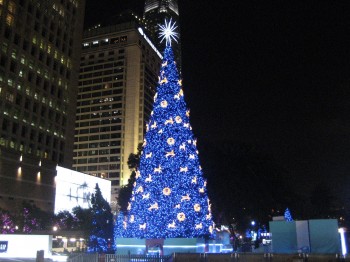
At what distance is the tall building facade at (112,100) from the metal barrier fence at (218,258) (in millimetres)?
118019

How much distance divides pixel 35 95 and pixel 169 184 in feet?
182

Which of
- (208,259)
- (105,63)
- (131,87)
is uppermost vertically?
(105,63)

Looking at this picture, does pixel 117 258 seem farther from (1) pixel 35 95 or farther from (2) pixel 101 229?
(1) pixel 35 95

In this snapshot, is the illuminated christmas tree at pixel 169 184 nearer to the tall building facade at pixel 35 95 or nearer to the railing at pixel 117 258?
the railing at pixel 117 258

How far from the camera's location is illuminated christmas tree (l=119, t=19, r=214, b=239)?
28.1 metres

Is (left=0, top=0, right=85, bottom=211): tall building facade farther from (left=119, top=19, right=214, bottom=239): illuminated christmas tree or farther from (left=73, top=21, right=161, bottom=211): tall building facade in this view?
(left=73, top=21, right=161, bottom=211): tall building facade

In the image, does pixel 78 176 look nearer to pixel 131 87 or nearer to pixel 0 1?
pixel 0 1

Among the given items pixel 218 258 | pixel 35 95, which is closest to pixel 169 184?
pixel 218 258

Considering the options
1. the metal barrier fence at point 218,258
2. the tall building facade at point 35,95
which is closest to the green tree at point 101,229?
the metal barrier fence at point 218,258

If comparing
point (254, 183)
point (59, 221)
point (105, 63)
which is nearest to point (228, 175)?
point (254, 183)

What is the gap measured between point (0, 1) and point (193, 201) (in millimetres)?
59073

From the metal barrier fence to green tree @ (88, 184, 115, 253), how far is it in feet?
37.0

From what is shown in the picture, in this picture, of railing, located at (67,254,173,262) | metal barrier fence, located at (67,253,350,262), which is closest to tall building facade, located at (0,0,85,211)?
railing, located at (67,254,173,262)

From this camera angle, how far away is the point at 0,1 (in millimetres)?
69938
